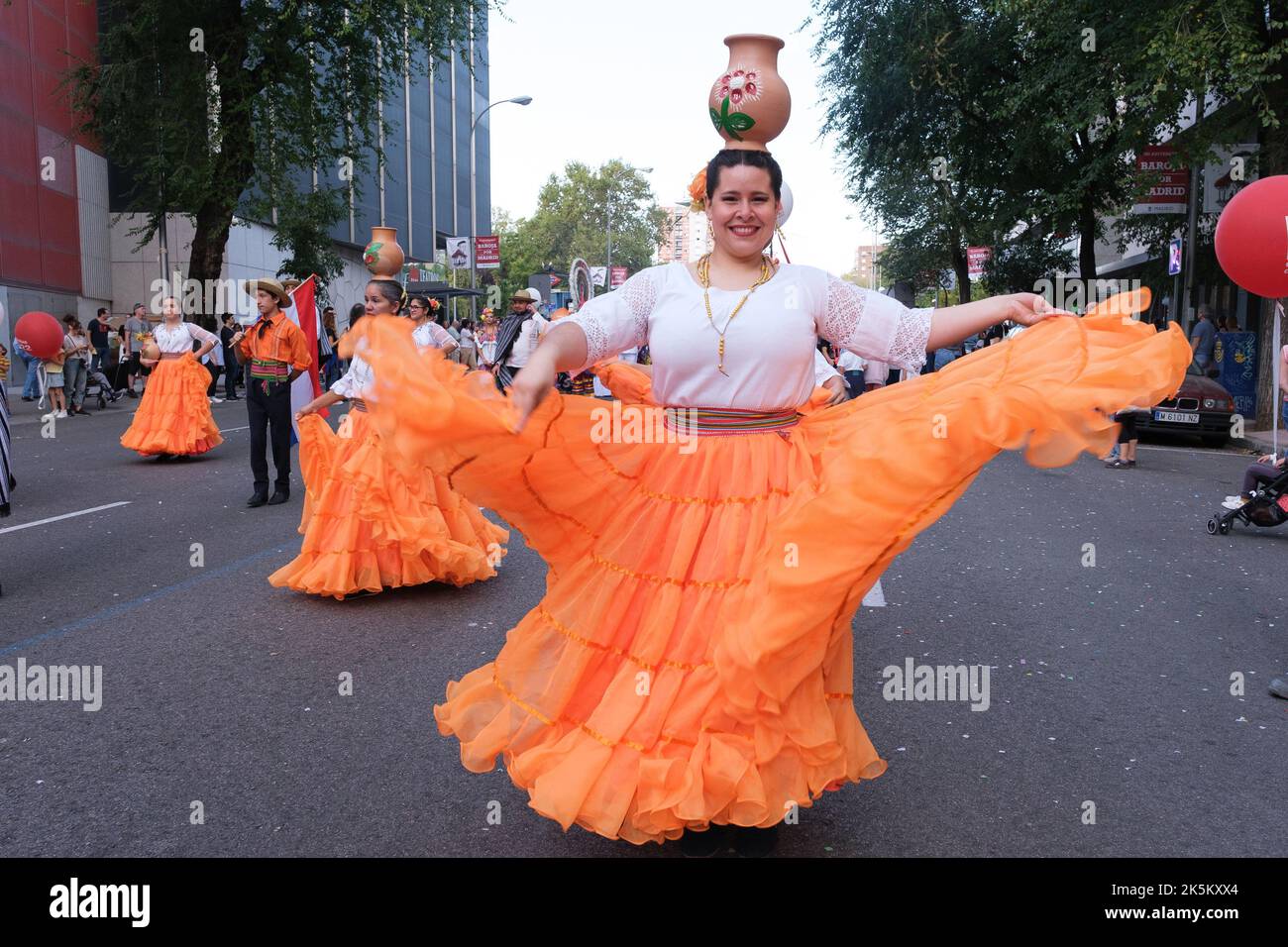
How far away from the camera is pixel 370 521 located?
258 inches

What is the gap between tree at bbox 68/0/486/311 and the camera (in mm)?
22938

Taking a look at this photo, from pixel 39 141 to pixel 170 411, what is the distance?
17593 mm

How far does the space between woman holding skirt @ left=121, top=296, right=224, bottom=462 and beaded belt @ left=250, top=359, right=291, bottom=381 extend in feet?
11.2

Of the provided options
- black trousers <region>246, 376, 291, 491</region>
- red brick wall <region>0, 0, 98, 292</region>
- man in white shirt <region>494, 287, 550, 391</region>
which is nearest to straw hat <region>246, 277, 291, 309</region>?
black trousers <region>246, 376, 291, 491</region>

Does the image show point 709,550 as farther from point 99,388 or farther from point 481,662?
point 99,388

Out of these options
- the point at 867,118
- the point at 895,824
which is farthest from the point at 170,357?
the point at 867,118

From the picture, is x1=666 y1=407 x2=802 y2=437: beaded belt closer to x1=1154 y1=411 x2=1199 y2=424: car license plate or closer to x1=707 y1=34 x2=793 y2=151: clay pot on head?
x1=707 y1=34 x2=793 y2=151: clay pot on head

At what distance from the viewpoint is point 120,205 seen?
31016 mm

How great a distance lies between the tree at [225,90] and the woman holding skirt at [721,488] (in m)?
21.6

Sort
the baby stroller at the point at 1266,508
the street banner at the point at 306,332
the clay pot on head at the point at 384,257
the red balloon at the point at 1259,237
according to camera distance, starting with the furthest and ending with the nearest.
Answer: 1. the street banner at the point at 306,332
2. the baby stroller at the point at 1266,508
3. the clay pot on head at the point at 384,257
4. the red balloon at the point at 1259,237

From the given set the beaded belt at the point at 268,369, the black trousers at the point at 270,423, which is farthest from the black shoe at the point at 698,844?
the beaded belt at the point at 268,369

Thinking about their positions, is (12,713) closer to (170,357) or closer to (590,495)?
(590,495)

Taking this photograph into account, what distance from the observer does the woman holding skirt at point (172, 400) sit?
13180 mm

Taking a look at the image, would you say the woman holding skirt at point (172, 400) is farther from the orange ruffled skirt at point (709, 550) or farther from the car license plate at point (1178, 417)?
the car license plate at point (1178, 417)
